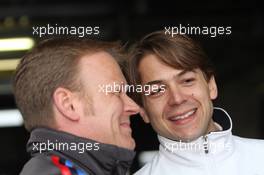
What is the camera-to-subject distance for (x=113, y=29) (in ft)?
5.36

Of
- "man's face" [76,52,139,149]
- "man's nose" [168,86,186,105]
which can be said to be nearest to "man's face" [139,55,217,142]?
"man's nose" [168,86,186,105]

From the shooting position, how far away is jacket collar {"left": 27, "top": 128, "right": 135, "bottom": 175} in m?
Result: 0.79

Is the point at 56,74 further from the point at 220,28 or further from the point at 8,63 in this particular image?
the point at 8,63

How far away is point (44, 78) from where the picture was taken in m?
0.84

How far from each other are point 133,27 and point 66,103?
2.83 ft

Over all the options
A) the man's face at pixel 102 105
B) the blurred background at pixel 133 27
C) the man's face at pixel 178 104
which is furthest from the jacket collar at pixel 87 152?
the blurred background at pixel 133 27

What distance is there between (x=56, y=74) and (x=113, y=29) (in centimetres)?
81

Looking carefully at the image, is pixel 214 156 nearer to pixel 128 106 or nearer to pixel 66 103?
pixel 128 106

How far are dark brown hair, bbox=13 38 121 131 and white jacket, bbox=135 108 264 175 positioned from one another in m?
0.26

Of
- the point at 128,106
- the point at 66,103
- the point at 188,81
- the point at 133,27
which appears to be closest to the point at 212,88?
the point at 188,81

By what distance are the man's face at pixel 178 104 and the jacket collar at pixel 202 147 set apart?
0.04 feet

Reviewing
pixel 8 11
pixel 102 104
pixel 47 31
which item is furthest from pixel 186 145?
pixel 8 11

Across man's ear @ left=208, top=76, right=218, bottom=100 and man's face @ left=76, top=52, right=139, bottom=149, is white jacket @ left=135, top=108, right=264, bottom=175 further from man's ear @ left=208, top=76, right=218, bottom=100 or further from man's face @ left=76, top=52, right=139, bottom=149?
man's face @ left=76, top=52, right=139, bottom=149

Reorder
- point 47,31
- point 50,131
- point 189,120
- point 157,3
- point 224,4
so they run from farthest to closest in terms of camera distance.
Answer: point 157,3
point 224,4
point 47,31
point 189,120
point 50,131
